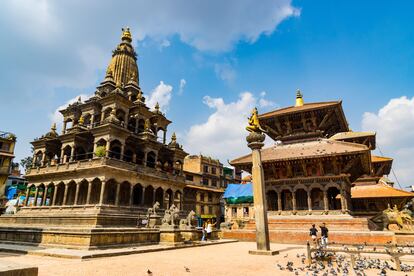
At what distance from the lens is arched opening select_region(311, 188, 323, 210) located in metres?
23.7

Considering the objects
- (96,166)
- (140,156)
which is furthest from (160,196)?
(96,166)

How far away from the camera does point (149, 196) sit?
3684 centimetres

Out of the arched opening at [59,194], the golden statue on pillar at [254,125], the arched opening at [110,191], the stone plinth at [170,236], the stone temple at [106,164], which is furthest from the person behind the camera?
the arched opening at [59,194]

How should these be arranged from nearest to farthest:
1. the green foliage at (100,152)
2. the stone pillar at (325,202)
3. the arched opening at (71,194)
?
the stone pillar at (325,202), the green foliage at (100,152), the arched opening at (71,194)

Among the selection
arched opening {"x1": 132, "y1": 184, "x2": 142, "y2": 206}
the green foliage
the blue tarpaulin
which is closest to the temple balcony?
the green foliage

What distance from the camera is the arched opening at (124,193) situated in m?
33.2

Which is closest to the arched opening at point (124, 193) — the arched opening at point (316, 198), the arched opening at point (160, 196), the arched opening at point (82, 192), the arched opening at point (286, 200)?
the arched opening at point (82, 192)

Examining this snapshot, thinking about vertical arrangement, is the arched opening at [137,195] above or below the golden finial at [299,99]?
below

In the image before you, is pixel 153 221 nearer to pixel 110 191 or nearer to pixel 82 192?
pixel 110 191

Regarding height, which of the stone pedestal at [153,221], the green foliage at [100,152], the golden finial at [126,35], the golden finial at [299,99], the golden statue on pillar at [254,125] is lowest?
the stone pedestal at [153,221]

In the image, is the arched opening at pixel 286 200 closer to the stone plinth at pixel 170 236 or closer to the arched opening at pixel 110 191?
the stone plinth at pixel 170 236

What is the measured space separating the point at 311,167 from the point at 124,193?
22.1 m

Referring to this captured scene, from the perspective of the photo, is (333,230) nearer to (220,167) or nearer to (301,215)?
(301,215)

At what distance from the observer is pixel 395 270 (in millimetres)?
10281
